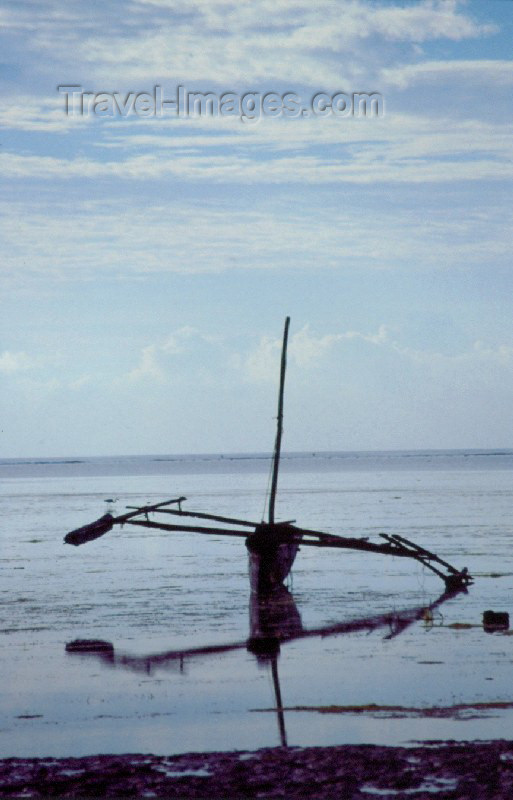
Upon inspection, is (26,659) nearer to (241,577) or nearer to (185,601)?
(185,601)

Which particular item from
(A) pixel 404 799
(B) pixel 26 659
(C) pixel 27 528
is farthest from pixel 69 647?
(C) pixel 27 528

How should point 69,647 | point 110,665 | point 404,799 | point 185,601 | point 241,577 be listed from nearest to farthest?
point 404,799 → point 110,665 → point 69,647 → point 185,601 → point 241,577

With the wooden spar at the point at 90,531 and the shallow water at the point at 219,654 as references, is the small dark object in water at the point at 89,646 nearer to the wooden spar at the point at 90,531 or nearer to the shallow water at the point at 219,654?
the shallow water at the point at 219,654

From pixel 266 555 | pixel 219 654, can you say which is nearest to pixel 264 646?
pixel 219 654

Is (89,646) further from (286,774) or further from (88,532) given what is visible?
(286,774)

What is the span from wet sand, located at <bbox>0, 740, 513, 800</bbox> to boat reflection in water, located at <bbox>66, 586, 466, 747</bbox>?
106 inches

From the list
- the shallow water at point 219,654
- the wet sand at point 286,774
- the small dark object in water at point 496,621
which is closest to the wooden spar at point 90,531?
the shallow water at point 219,654

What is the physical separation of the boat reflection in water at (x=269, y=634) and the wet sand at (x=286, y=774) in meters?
2.68

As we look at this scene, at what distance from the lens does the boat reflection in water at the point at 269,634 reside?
21.2 m

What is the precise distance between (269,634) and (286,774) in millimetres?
11785

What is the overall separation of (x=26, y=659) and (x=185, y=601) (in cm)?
859

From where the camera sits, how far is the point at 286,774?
499 inches

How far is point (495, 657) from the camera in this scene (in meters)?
21.0

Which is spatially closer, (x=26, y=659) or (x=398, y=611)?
(x=26, y=659)
